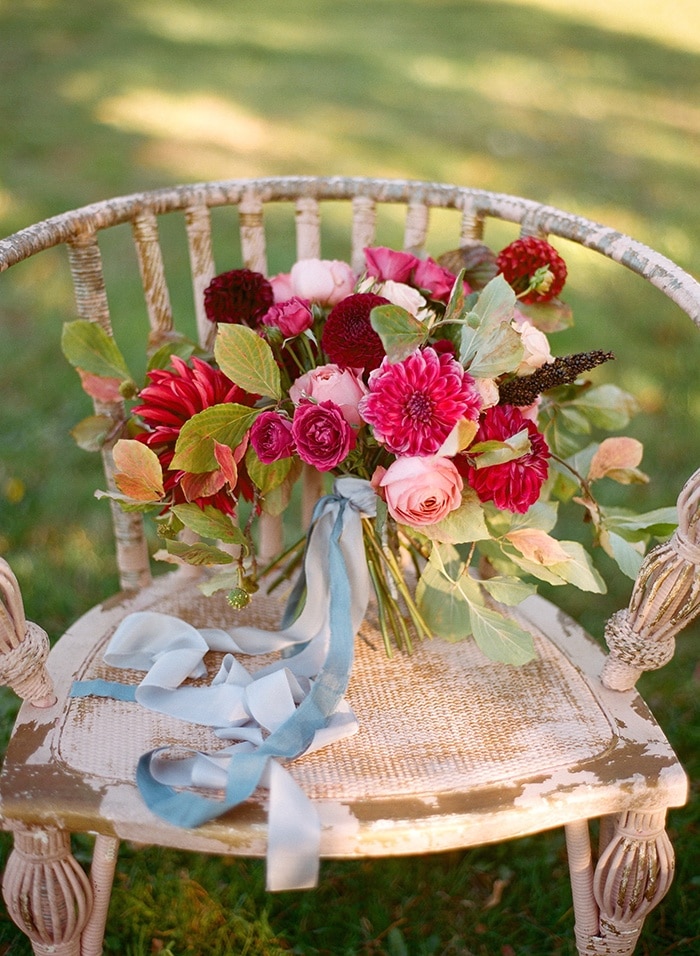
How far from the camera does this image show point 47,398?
2459mm

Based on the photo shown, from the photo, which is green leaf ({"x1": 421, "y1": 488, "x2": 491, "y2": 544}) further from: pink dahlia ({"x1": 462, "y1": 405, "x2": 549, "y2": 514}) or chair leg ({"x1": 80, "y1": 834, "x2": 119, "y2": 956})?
chair leg ({"x1": 80, "y1": 834, "x2": 119, "y2": 956})

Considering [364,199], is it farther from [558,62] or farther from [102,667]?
[558,62]

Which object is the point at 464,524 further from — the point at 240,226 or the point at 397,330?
the point at 240,226

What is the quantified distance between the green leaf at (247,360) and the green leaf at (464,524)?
227 millimetres

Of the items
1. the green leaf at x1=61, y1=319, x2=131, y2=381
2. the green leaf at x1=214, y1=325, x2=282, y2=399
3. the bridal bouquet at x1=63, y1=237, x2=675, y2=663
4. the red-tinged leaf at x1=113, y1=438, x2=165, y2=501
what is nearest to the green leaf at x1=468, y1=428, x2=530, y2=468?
the bridal bouquet at x1=63, y1=237, x2=675, y2=663

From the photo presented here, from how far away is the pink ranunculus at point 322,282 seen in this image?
1064mm

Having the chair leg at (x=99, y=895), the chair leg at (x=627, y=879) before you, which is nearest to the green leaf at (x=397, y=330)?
the chair leg at (x=627, y=879)

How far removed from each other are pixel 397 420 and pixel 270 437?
0.15m

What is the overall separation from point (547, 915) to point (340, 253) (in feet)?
7.41

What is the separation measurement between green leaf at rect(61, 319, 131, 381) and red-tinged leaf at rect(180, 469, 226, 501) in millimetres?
180

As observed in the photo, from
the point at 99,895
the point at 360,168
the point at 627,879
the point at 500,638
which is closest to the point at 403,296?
the point at 500,638

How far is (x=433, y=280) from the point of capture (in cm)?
108

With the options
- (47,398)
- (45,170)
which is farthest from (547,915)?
(45,170)

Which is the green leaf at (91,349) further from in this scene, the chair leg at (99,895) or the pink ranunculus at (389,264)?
the chair leg at (99,895)
